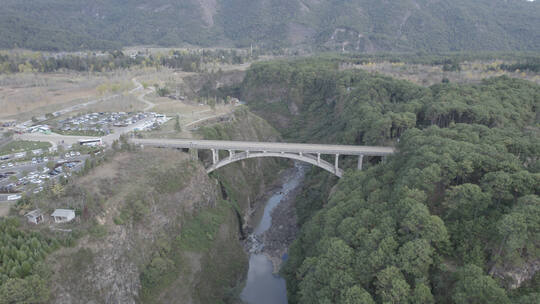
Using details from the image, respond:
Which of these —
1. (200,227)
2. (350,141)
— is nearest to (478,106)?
(350,141)

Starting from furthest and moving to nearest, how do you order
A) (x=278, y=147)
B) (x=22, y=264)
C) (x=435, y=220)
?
1. (x=278, y=147)
2. (x=22, y=264)
3. (x=435, y=220)

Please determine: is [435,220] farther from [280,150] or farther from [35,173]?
[35,173]

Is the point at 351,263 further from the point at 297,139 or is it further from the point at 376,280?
the point at 297,139

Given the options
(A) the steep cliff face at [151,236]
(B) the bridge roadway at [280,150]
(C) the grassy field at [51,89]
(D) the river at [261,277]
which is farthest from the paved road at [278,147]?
(C) the grassy field at [51,89]

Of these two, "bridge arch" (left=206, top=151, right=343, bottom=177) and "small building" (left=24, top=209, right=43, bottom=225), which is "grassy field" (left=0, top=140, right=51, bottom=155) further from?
"bridge arch" (left=206, top=151, right=343, bottom=177)

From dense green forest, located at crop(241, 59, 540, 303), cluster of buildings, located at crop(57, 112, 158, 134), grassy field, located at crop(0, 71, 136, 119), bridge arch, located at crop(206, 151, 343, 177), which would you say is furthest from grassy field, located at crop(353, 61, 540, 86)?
grassy field, located at crop(0, 71, 136, 119)

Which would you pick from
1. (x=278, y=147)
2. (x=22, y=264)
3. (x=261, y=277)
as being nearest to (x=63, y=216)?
(x=22, y=264)
